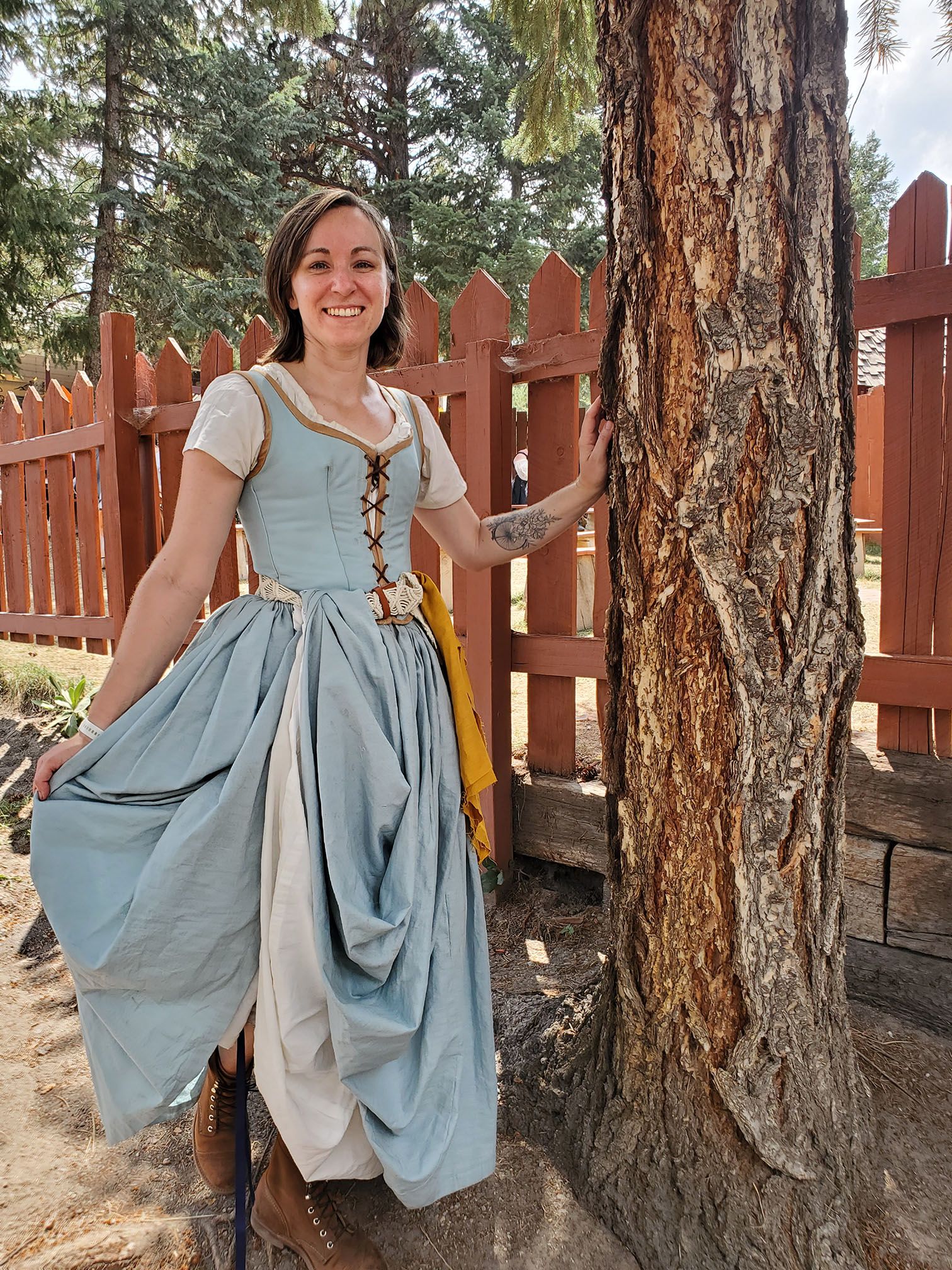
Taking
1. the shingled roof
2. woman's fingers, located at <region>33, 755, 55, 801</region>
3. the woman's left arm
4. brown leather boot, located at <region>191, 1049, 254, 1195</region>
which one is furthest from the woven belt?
→ the shingled roof

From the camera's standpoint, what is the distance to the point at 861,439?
9.25m

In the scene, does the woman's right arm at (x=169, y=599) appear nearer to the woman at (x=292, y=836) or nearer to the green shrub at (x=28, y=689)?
the woman at (x=292, y=836)

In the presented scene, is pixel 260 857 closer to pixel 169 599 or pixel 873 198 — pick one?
pixel 169 599

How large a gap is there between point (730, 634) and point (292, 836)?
0.80 metres

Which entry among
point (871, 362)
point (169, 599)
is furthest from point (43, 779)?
point (871, 362)

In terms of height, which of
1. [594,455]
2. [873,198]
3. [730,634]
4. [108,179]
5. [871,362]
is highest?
[873,198]

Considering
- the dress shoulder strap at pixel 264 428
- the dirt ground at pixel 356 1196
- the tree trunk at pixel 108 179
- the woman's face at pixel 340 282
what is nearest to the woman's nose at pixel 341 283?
the woman's face at pixel 340 282

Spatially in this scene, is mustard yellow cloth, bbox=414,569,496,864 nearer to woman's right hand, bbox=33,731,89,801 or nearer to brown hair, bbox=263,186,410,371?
brown hair, bbox=263,186,410,371

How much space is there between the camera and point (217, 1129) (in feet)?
5.31

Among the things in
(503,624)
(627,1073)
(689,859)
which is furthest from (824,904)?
(503,624)

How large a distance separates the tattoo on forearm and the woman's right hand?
38.0 inches

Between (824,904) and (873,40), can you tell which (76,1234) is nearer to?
(824,904)

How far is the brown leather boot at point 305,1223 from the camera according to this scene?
144cm

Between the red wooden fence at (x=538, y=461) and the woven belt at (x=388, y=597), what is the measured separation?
973 millimetres
